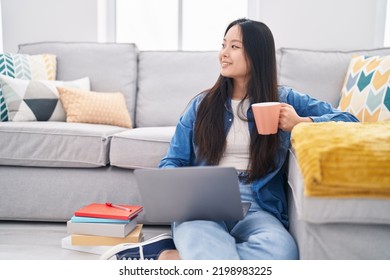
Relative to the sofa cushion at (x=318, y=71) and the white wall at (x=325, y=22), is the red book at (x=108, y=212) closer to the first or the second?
the sofa cushion at (x=318, y=71)

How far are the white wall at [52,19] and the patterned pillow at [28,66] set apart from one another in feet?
1.72

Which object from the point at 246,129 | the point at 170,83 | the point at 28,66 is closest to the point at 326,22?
the point at 170,83

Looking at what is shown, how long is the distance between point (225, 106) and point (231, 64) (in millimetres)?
150

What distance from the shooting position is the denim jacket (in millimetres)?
1335

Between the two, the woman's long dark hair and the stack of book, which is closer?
the woman's long dark hair

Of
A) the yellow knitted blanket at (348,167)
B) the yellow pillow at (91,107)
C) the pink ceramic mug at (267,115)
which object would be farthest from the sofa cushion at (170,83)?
the yellow knitted blanket at (348,167)

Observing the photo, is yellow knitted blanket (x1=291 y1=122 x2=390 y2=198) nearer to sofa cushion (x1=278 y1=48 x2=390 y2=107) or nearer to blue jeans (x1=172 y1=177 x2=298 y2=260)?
blue jeans (x1=172 y1=177 x2=298 y2=260)

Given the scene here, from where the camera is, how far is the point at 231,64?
141 centimetres

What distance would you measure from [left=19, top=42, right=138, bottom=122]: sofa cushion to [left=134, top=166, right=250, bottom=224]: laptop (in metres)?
1.27

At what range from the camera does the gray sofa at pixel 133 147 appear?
0.98 m

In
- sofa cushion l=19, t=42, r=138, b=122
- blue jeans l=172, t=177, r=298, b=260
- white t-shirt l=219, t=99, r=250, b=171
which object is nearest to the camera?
blue jeans l=172, t=177, r=298, b=260

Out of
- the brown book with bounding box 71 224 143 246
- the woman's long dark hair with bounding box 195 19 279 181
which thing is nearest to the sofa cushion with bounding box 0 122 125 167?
the brown book with bounding box 71 224 143 246

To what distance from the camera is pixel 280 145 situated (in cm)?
137
